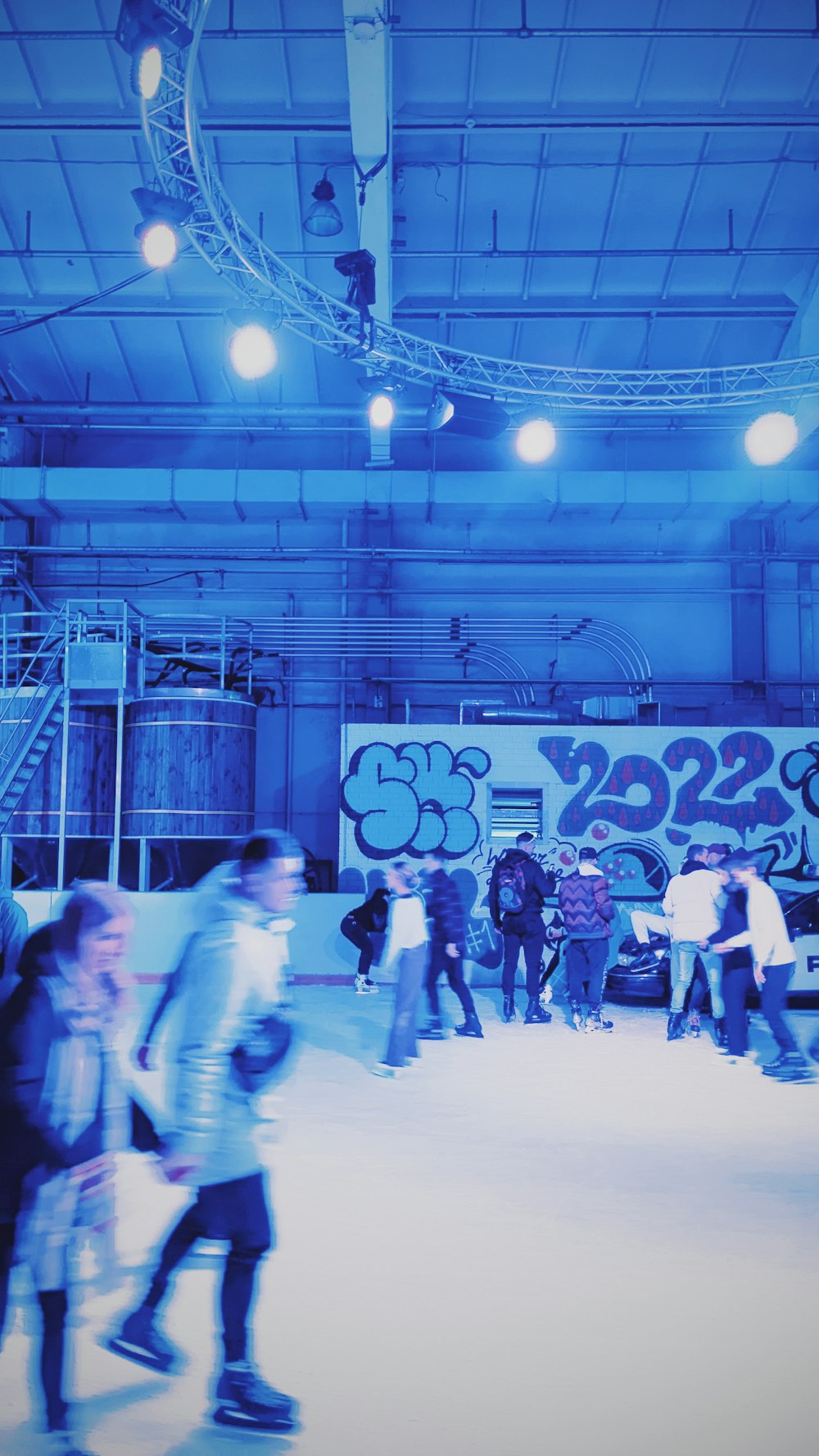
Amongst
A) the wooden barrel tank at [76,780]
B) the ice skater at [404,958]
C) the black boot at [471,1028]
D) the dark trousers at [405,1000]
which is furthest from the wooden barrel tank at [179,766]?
the dark trousers at [405,1000]

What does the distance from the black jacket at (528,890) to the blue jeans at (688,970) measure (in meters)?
1.58

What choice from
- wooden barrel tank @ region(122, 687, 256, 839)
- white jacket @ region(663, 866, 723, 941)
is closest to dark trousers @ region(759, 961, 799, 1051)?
white jacket @ region(663, 866, 723, 941)

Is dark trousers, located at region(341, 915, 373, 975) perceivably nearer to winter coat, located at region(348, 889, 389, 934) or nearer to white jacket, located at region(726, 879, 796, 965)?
winter coat, located at region(348, 889, 389, 934)

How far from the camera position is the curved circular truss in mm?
9812

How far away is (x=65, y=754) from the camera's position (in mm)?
15172

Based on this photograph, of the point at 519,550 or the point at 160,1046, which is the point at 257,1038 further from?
the point at 519,550

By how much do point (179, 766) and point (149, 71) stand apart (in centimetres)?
929

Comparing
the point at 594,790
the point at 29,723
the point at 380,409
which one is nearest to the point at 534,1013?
the point at 594,790

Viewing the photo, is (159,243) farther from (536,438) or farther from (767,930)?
(767,930)

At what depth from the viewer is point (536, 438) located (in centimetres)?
1493

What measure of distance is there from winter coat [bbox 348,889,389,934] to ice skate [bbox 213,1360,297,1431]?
10.6m

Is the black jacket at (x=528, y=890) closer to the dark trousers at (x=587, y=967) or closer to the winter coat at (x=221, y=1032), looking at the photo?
the dark trousers at (x=587, y=967)

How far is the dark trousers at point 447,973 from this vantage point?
33.7 feet

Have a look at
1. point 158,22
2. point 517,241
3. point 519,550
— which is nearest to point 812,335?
point 517,241
